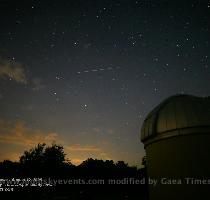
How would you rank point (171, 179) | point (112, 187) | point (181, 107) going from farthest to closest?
point (112, 187), point (181, 107), point (171, 179)

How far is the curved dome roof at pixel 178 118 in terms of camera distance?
29.5 ft

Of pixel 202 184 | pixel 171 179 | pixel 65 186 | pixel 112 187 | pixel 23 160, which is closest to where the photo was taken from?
pixel 202 184

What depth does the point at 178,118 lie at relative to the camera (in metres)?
9.41

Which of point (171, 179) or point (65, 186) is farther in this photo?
point (65, 186)

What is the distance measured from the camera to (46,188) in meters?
23.1

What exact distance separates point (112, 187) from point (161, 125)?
14.3 m

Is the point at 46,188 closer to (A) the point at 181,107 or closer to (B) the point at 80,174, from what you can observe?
(B) the point at 80,174

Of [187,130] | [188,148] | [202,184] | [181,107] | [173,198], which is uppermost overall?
[181,107]

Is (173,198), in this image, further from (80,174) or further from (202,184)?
(80,174)

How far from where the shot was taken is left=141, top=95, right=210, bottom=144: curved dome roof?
898 centimetres

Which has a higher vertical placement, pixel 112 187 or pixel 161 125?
pixel 161 125

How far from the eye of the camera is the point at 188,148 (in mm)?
8789

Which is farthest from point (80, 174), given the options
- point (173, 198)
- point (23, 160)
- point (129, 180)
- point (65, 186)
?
point (23, 160)

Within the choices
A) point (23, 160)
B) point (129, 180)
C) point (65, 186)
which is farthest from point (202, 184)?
point (23, 160)
